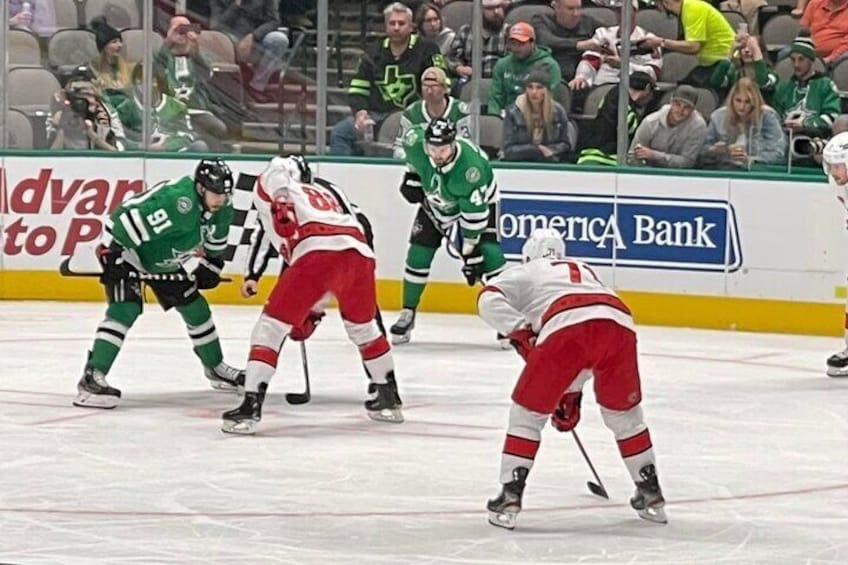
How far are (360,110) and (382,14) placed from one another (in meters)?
0.58

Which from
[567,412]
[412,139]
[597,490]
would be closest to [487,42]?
[412,139]

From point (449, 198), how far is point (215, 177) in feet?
7.50

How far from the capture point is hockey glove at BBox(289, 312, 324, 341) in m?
7.65

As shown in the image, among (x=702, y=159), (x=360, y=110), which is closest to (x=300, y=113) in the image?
(x=360, y=110)

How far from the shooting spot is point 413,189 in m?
10.1

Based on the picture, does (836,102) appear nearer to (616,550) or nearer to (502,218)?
(502,218)

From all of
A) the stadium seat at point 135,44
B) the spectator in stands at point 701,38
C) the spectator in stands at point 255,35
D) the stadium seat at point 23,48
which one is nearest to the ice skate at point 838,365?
the spectator in stands at point 701,38

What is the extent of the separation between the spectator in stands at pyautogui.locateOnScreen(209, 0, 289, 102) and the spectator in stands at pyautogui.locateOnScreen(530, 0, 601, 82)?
1.55 metres

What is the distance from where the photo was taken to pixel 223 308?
11516 mm

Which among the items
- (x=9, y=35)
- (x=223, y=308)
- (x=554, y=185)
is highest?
(x=9, y=35)

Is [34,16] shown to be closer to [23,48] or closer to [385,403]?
[23,48]

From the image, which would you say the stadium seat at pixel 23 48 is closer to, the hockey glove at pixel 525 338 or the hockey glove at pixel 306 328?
the hockey glove at pixel 306 328

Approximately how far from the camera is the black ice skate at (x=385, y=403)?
306 inches

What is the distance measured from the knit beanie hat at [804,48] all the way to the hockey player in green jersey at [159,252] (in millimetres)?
4075
